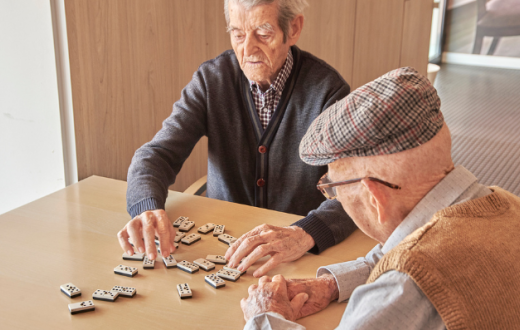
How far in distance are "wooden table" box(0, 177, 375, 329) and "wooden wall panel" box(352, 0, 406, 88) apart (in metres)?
2.40

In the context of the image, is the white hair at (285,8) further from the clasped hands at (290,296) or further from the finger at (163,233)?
the clasped hands at (290,296)

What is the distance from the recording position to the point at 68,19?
2.07m

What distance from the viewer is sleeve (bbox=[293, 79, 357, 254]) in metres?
1.53

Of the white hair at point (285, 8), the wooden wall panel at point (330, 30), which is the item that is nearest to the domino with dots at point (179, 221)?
the white hair at point (285, 8)

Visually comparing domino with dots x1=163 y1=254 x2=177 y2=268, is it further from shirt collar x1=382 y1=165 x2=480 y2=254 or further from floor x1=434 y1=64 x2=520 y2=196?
floor x1=434 y1=64 x2=520 y2=196

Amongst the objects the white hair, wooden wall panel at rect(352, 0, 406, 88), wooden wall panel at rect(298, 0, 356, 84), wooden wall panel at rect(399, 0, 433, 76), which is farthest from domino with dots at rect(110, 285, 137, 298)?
wooden wall panel at rect(399, 0, 433, 76)

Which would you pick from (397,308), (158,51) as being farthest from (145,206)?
(158,51)

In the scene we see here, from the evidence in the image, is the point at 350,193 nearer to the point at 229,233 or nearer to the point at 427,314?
the point at 427,314

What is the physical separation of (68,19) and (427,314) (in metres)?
1.87

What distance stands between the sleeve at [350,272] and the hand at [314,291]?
2 centimetres

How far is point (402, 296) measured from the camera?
2.69 feet

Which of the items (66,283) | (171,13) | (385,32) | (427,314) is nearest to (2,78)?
(171,13)

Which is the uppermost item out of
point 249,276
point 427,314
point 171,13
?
point 171,13

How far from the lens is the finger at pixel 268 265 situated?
54.6 inches
